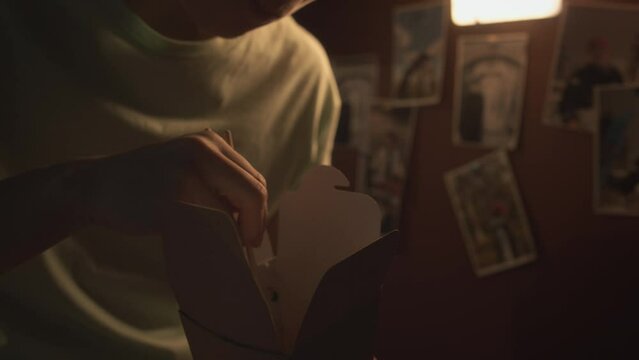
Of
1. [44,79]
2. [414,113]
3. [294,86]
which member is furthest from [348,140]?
[44,79]

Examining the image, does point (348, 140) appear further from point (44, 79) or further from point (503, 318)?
point (44, 79)

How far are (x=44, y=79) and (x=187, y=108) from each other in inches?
5.6

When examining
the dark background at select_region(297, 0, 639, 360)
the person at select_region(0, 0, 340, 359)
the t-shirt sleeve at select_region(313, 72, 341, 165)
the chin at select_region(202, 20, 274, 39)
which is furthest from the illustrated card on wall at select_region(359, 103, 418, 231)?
the chin at select_region(202, 20, 274, 39)

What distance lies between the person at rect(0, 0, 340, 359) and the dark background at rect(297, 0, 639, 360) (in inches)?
40.9

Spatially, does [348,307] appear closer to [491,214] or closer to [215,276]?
[215,276]

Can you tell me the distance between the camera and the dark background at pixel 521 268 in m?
1.37

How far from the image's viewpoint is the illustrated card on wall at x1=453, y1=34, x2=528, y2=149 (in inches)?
59.3

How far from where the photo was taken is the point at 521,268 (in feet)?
4.92

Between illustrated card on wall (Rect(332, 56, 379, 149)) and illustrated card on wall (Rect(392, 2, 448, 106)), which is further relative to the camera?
illustrated card on wall (Rect(332, 56, 379, 149))

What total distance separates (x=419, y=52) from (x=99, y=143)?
127 centimetres

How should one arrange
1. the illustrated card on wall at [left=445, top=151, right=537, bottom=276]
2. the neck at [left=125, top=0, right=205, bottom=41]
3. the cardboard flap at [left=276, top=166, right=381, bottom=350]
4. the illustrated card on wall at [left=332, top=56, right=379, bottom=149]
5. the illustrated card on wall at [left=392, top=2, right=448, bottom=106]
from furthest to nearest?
the illustrated card on wall at [left=332, top=56, right=379, bottom=149]
the illustrated card on wall at [left=392, top=2, right=448, bottom=106]
the illustrated card on wall at [left=445, top=151, right=537, bottom=276]
the neck at [left=125, top=0, right=205, bottom=41]
the cardboard flap at [left=276, top=166, right=381, bottom=350]

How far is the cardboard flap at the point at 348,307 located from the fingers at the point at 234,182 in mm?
86

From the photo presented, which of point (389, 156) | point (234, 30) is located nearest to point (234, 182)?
point (234, 30)

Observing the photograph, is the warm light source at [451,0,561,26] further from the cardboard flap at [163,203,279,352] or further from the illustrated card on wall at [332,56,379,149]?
the cardboard flap at [163,203,279,352]
